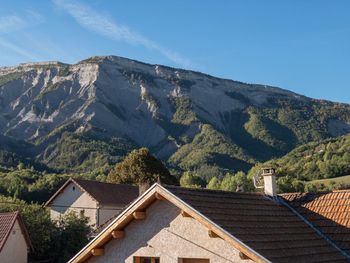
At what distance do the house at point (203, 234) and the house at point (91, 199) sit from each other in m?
32.2

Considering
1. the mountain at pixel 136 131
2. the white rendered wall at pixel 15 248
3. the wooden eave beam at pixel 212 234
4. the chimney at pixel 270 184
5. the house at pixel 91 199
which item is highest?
the mountain at pixel 136 131

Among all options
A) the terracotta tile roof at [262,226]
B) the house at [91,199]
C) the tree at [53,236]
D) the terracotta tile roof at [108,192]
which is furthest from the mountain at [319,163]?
the terracotta tile roof at [262,226]

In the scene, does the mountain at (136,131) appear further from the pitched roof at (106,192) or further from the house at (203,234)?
the house at (203,234)

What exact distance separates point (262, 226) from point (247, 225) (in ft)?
1.68

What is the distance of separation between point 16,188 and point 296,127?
364 ft

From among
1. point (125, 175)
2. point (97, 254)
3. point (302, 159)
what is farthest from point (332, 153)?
point (97, 254)

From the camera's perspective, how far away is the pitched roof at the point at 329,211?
14693 millimetres

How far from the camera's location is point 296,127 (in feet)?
592

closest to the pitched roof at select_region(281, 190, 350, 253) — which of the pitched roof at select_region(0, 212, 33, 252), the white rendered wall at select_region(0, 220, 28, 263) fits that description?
the pitched roof at select_region(0, 212, 33, 252)

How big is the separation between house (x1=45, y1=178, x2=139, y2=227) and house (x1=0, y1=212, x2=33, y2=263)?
1296 centimetres

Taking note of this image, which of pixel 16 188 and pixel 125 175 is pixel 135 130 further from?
pixel 125 175

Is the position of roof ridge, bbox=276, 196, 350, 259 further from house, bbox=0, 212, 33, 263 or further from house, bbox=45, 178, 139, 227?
house, bbox=45, 178, 139, 227

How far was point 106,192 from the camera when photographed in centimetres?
4881

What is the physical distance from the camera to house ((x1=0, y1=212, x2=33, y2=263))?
100 feet
